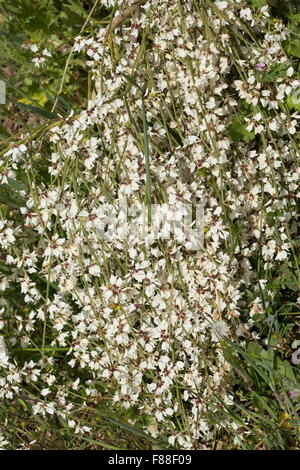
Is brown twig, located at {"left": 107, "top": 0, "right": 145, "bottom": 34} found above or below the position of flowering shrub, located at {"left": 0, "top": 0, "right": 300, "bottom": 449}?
above

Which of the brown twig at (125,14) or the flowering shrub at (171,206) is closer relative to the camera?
the flowering shrub at (171,206)

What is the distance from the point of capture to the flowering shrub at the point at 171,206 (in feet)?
8.43

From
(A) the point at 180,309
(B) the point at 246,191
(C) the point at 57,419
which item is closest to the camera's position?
(A) the point at 180,309

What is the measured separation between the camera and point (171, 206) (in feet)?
8.18

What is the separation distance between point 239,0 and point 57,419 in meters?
1.89

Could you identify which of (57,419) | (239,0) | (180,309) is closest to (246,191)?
(180,309)

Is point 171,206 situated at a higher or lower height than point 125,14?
lower

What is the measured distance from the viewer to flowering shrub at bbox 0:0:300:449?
2.57 m

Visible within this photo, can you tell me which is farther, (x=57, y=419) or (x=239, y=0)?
(x=57, y=419)

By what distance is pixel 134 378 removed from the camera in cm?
262

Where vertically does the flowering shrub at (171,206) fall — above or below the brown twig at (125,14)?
below

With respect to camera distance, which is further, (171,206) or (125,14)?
(125,14)

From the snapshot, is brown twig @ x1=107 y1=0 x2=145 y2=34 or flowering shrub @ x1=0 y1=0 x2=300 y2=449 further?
brown twig @ x1=107 y1=0 x2=145 y2=34

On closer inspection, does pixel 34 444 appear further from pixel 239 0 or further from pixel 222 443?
pixel 239 0
